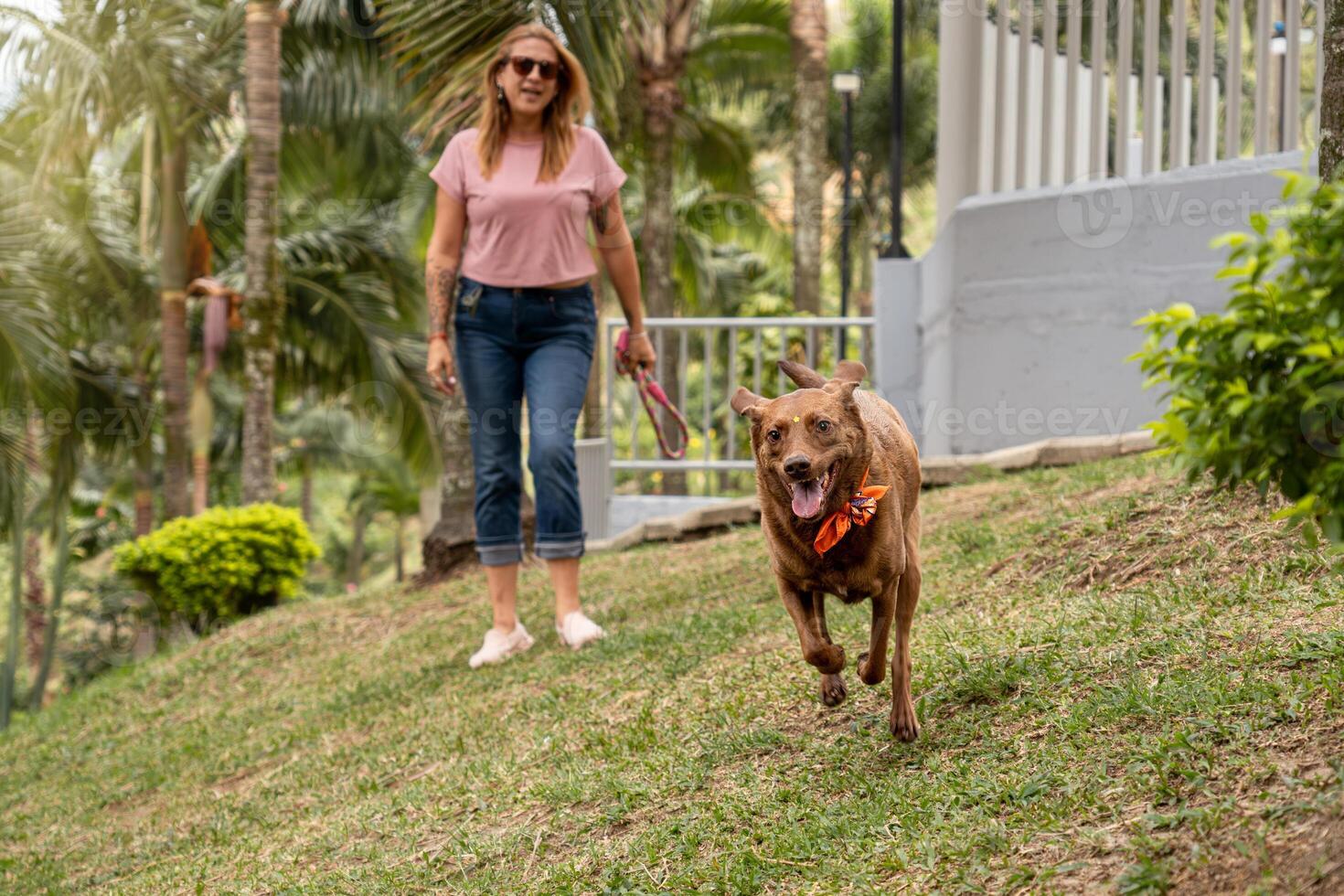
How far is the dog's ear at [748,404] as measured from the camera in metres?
3.40

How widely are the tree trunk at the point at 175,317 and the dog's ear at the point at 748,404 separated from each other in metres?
14.1

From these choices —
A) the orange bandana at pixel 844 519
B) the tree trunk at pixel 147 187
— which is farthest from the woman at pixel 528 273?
the tree trunk at pixel 147 187

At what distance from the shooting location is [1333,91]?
11.6 feet

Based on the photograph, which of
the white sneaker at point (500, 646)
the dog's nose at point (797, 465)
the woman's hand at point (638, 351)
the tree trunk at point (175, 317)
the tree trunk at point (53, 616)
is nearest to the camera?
the dog's nose at point (797, 465)

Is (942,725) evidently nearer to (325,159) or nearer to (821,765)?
(821,765)

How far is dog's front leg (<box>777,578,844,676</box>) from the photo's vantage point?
3.46m

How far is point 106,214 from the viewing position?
20.9m

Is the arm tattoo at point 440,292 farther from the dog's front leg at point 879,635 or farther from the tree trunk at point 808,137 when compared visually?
the tree trunk at point 808,137

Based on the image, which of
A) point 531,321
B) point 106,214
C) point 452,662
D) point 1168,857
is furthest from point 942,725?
point 106,214

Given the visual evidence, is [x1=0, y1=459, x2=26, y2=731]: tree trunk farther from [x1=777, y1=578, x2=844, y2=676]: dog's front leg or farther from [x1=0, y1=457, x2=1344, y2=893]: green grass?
[x1=777, y1=578, x2=844, y2=676]: dog's front leg

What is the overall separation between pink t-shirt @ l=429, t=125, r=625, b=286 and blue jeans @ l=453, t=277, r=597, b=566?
0.09 meters

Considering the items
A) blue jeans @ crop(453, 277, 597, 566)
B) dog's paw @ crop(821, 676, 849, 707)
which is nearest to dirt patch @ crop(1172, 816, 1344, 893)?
dog's paw @ crop(821, 676, 849, 707)

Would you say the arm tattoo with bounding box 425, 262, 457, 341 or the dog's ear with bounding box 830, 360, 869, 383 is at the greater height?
the arm tattoo with bounding box 425, 262, 457, 341

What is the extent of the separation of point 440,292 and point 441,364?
33 centimetres
